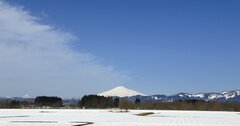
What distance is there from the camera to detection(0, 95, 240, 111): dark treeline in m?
112

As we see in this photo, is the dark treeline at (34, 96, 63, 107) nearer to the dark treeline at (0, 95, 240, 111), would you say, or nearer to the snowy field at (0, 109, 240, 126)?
the dark treeline at (0, 95, 240, 111)

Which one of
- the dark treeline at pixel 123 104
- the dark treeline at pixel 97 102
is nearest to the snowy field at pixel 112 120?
the dark treeline at pixel 123 104

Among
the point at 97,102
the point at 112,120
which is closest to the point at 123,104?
the point at 97,102

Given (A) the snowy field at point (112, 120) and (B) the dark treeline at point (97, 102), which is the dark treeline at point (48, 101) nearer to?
(B) the dark treeline at point (97, 102)

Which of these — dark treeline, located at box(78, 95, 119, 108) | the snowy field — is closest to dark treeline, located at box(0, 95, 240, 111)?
dark treeline, located at box(78, 95, 119, 108)

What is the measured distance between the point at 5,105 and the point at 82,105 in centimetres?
2263

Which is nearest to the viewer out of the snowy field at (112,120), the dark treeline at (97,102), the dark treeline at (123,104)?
the snowy field at (112,120)

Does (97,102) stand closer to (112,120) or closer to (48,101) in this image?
(48,101)

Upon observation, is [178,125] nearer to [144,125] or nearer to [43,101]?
[144,125]

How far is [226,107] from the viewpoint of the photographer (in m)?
112

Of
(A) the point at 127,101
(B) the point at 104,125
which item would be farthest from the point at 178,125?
(A) the point at 127,101

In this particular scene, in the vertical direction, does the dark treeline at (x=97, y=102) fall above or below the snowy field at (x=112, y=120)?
above

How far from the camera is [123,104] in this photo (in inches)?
4801

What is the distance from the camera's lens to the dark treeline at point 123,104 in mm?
112119
